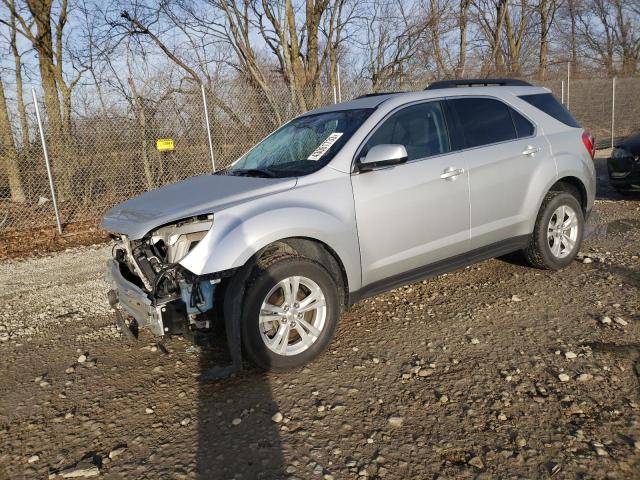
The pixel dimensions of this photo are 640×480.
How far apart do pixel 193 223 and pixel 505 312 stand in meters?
2.61

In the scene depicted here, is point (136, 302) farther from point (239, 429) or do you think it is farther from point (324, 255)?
point (324, 255)

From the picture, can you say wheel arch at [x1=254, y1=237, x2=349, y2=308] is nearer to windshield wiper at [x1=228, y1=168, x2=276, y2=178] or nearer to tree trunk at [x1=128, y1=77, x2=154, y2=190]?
windshield wiper at [x1=228, y1=168, x2=276, y2=178]

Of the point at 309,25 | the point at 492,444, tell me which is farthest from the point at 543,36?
the point at 492,444

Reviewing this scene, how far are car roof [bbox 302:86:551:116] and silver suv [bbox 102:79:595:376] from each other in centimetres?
2


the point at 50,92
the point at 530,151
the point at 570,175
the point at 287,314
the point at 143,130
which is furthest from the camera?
the point at 50,92

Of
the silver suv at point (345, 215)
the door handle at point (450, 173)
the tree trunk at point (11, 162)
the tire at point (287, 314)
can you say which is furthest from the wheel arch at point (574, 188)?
the tree trunk at point (11, 162)

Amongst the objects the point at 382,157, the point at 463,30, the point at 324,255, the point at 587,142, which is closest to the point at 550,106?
the point at 587,142

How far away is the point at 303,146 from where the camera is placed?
13.5 ft

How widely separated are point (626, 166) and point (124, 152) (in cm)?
824

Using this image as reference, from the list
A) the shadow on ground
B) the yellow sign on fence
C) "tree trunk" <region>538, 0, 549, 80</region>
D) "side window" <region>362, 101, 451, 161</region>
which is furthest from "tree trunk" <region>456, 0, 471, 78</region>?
the shadow on ground

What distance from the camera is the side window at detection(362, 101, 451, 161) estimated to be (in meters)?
3.94

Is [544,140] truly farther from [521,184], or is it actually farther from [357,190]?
[357,190]

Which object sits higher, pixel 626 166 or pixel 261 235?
pixel 261 235

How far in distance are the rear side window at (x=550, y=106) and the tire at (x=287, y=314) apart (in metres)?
2.92
